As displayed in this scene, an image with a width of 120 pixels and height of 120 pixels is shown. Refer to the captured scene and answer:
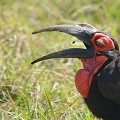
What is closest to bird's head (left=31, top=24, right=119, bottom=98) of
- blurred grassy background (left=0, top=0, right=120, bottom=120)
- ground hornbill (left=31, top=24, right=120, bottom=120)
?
ground hornbill (left=31, top=24, right=120, bottom=120)

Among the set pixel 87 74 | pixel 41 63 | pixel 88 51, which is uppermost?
pixel 88 51

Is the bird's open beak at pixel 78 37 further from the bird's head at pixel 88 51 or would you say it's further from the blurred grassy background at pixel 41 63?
the blurred grassy background at pixel 41 63

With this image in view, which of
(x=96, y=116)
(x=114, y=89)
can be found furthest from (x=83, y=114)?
(x=114, y=89)

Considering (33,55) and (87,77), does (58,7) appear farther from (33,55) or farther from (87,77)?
(87,77)

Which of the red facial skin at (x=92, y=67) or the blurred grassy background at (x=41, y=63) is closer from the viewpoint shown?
the red facial skin at (x=92, y=67)

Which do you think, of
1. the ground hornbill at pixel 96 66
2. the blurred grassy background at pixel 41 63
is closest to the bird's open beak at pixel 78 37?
the ground hornbill at pixel 96 66

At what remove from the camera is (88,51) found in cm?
472

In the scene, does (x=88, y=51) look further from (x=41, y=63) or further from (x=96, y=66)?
(x=41, y=63)

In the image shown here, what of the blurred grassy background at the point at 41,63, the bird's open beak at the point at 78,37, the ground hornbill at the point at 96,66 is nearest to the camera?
the ground hornbill at the point at 96,66

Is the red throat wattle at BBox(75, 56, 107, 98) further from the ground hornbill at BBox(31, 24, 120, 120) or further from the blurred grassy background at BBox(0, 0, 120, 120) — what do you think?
the blurred grassy background at BBox(0, 0, 120, 120)

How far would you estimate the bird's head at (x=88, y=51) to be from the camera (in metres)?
4.67

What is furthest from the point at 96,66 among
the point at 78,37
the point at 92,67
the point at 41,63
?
the point at 41,63

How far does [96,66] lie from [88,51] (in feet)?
0.37

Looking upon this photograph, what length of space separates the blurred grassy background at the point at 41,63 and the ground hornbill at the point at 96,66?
266mm
